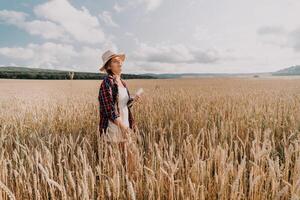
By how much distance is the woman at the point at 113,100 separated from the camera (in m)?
3.41

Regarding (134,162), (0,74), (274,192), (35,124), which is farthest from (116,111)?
(0,74)

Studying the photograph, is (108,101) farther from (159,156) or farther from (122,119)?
(159,156)

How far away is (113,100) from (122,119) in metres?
0.28

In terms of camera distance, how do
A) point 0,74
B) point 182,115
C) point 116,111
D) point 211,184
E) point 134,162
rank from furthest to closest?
point 0,74
point 182,115
point 116,111
point 134,162
point 211,184

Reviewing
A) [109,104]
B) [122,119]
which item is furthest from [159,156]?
[122,119]

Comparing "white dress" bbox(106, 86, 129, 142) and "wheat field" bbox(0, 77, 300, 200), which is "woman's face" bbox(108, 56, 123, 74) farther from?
"wheat field" bbox(0, 77, 300, 200)

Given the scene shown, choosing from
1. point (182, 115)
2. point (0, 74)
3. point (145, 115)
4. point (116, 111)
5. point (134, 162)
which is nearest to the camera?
point (134, 162)

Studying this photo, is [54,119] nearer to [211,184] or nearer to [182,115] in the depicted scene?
[182,115]

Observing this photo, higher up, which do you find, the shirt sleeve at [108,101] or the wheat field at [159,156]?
the shirt sleeve at [108,101]

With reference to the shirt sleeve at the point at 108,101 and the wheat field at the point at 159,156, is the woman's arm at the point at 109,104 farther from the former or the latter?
the wheat field at the point at 159,156

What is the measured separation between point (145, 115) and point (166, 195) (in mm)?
3974

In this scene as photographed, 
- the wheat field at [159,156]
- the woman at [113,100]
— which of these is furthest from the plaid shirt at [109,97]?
the wheat field at [159,156]

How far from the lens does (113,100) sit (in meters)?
3.52

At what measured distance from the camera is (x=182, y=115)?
5.52 metres
